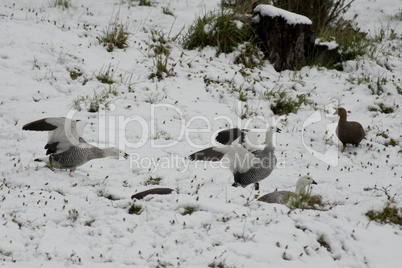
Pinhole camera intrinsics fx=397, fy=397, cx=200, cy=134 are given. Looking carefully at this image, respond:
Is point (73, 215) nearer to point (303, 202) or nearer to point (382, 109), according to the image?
point (303, 202)

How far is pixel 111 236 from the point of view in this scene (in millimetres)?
4145

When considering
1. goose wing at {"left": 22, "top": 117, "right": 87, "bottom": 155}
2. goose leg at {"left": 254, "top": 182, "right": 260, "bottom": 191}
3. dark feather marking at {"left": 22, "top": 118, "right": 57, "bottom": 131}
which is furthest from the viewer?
goose leg at {"left": 254, "top": 182, "right": 260, "bottom": 191}

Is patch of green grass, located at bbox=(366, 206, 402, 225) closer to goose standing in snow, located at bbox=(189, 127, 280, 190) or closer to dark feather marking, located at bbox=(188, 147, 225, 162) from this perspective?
goose standing in snow, located at bbox=(189, 127, 280, 190)

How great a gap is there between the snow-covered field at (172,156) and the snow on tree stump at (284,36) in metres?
0.35

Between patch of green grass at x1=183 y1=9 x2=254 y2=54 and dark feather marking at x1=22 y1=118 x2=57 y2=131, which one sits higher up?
patch of green grass at x1=183 y1=9 x2=254 y2=54

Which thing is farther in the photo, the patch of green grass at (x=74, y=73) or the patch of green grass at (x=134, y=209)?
the patch of green grass at (x=74, y=73)

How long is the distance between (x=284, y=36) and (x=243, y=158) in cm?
527

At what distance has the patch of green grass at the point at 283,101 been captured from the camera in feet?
28.7

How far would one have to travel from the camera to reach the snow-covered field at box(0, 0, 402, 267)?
158 inches

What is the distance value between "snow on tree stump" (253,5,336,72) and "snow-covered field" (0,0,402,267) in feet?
1.16

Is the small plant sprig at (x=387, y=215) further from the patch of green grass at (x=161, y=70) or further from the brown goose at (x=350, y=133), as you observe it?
the patch of green grass at (x=161, y=70)

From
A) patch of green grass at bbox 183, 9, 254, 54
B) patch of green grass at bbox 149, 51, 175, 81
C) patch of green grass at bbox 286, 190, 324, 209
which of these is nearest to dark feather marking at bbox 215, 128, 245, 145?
patch of green grass at bbox 286, 190, 324, 209

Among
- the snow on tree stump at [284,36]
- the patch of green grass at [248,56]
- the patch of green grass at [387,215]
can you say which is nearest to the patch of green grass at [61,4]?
the patch of green grass at [248,56]

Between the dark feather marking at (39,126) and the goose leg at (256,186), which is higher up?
the dark feather marking at (39,126)
